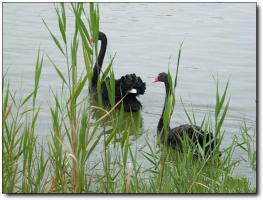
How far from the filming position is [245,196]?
427 centimetres

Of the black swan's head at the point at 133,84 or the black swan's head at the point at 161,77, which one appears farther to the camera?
the black swan's head at the point at 133,84

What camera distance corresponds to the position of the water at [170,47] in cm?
486

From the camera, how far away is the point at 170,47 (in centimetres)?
602

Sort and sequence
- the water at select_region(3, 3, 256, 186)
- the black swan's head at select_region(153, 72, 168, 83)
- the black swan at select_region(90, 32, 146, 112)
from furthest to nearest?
the black swan at select_region(90, 32, 146, 112) → the black swan's head at select_region(153, 72, 168, 83) → the water at select_region(3, 3, 256, 186)

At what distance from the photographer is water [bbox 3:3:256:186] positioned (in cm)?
486

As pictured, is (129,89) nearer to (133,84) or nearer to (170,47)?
(133,84)

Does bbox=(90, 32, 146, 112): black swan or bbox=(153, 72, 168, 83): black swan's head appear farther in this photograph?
bbox=(90, 32, 146, 112): black swan

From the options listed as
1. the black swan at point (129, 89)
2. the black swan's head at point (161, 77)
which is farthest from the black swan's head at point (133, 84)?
the black swan's head at point (161, 77)

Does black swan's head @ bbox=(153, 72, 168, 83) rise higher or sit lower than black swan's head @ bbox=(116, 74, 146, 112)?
higher

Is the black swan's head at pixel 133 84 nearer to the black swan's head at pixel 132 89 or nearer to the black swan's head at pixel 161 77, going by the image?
the black swan's head at pixel 132 89

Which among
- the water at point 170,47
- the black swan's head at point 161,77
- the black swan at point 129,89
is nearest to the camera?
the water at point 170,47

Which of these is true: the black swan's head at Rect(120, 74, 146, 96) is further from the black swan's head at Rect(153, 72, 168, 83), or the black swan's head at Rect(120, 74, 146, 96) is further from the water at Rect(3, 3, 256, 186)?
the black swan's head at Rect(153, 72, 168, 83)

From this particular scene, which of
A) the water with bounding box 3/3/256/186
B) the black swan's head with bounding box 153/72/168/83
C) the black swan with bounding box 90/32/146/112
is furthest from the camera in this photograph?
the black swan with bounding box 90/32/146/112

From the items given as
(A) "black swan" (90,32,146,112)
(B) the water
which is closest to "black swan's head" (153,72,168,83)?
(B) the water
